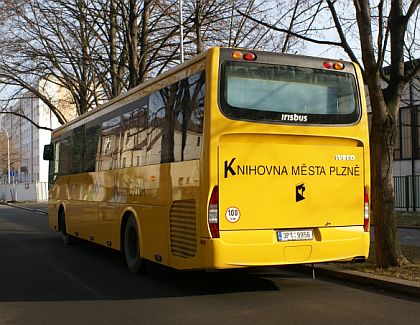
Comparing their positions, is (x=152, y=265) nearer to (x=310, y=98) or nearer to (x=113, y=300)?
(x=113, y=300)

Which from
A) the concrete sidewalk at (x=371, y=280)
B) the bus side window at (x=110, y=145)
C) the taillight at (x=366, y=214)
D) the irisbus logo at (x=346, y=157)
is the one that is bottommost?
the concrete sidewalk at (x=371, y=280)

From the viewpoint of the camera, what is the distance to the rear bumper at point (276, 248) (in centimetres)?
707

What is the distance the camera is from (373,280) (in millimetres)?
8391

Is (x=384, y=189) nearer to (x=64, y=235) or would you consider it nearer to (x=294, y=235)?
(x=294, y=235)

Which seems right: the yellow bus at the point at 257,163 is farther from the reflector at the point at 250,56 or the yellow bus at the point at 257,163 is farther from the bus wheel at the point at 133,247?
the bus wheel at the point at 133,247

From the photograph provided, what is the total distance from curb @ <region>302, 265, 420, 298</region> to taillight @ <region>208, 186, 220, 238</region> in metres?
2.86

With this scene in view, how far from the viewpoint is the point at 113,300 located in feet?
25.1

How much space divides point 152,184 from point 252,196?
7.02ft

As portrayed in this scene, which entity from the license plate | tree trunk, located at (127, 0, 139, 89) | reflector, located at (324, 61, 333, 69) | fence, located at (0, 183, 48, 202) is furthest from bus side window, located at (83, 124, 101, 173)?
fence, located at (0, 183, 48, 202)

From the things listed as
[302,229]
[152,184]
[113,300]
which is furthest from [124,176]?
[302,229]

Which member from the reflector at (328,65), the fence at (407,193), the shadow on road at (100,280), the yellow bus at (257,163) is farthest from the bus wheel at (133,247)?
the fence at (407,193)

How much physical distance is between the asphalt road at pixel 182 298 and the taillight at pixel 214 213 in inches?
39.2

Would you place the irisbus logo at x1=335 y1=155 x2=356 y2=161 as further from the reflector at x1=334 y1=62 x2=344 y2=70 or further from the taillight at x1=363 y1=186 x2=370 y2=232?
the reflector at x1=334 y1=62 x2=344 y2=70

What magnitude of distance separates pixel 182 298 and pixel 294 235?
1818mm
